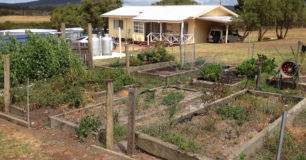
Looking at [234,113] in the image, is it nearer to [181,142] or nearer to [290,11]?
[181,142]

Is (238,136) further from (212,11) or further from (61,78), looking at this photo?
(212,11)

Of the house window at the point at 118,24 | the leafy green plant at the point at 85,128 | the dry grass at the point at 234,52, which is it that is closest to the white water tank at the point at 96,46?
the dry grass at the point at 234,52

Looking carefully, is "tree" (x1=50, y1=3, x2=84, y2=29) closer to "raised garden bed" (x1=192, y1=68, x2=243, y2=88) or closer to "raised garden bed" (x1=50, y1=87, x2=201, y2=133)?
"raised garden bed" (x1=192, y1=68, x2=243, y2=88)

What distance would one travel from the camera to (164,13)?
2992 cm

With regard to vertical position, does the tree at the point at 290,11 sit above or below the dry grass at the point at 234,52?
above

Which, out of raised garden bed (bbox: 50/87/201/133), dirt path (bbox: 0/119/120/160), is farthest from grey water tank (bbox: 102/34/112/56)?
dirt path (bbox: 0/119/120/160)

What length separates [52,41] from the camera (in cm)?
963

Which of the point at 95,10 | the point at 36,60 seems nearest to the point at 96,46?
the point at 36,60

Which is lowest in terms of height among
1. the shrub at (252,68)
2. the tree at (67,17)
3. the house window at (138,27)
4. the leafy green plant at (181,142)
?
the leafy green plant at (181,142)

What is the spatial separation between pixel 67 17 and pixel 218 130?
104 ft

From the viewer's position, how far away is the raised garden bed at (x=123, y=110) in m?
6.73

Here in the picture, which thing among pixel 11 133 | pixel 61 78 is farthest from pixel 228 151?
pixel 61 78

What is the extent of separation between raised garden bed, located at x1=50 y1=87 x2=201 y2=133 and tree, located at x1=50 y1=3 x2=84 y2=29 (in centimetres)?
2789

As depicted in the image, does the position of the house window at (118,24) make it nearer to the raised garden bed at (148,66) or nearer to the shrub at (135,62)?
the raised garden bed at (148,66)
